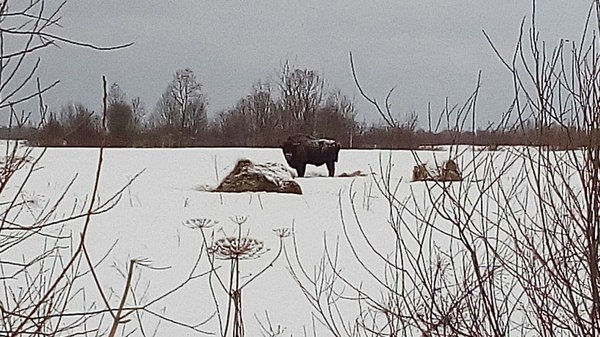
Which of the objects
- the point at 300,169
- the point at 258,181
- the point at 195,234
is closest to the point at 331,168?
the point at 300,169

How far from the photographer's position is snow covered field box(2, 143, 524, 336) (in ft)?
22.0

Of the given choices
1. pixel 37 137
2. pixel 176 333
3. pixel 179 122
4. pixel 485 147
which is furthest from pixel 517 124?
pixel 179 122

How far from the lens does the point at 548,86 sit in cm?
307

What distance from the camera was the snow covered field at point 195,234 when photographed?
6.71 meters

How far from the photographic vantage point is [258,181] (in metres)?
13.8

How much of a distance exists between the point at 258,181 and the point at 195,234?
14.0ft

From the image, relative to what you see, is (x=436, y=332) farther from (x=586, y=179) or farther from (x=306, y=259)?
(x=306, y=259)

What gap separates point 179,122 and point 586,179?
51.1 meters

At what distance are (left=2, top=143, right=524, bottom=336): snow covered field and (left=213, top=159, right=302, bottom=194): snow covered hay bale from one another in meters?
0.57

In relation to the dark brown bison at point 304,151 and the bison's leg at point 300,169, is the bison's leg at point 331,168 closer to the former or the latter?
the dark brown bison at point 304,151

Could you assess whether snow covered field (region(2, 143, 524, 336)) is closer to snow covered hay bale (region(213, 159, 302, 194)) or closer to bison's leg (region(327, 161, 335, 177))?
snow covered hay bale (region(213, 159, 302, 194))

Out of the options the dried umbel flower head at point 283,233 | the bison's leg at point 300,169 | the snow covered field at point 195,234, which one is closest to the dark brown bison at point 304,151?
the bison's leg at point 300,169

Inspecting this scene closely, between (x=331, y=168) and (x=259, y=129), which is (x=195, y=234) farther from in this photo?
(x=259, y=129)

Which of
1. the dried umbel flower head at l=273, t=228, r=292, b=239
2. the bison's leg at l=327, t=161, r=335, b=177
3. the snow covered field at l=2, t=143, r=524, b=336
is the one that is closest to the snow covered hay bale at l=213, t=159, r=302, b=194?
the snow covered field at l=2, t=143, r=524, b=336
